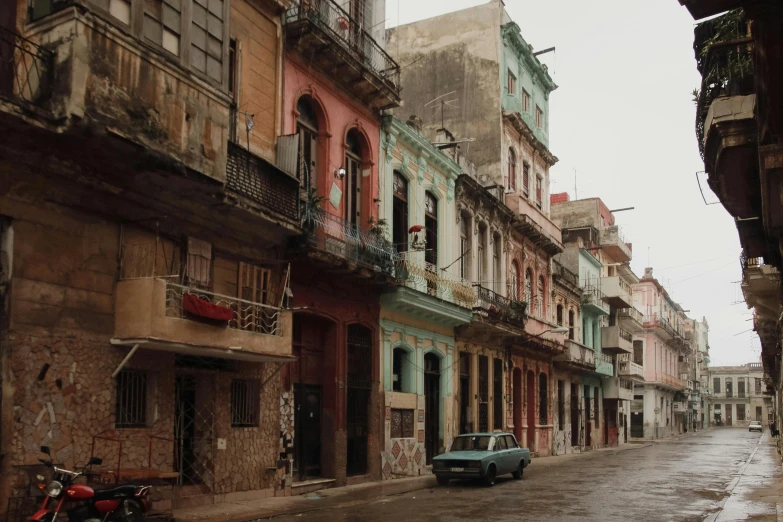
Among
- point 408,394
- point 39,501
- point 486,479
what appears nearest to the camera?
point 39,501

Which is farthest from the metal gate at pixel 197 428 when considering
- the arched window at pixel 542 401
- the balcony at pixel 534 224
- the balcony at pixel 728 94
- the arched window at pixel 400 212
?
the arched window at pixel 542 401

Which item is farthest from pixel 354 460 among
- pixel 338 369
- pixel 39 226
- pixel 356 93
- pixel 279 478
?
pixel 39 226

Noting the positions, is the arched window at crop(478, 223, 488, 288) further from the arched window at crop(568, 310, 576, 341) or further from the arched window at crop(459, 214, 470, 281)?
the arched window at crop(568, 310, 576, 341)

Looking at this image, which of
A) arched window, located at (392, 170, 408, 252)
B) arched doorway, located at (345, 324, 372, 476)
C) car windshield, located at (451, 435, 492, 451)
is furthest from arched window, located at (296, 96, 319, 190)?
car windshield, located at (451, 435, 492, 451)

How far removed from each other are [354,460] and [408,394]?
3.04m

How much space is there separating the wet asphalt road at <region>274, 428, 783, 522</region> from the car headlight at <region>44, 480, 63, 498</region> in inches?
182

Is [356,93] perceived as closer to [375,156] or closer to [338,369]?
[375,156]

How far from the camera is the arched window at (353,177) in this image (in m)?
20.6

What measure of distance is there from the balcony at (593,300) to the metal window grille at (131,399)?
32950mm

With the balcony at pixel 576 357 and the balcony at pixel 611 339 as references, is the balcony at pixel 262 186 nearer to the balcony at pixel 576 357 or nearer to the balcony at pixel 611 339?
the balcony at pixel 576 357

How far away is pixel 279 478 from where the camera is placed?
1653 cm

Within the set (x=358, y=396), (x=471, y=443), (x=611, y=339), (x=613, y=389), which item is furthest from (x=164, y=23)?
(x=613, y=389)

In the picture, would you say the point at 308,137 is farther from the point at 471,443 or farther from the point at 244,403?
the point at 471,443

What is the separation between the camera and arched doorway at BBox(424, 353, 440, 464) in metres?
24.7
